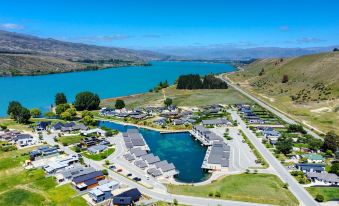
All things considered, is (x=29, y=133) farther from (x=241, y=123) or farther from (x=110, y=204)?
(x=241, y=123)

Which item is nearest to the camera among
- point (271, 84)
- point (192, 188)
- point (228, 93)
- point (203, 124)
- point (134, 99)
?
point (192, 188)

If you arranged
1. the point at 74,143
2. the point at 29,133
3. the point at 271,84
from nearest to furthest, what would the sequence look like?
the point at 74,143 → the point at 29,133 → the point at 271,84

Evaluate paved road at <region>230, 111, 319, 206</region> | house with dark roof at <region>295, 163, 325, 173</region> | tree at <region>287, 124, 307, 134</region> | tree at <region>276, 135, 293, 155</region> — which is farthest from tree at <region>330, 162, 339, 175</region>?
tree at <region>287, 124, 307, 134</region>

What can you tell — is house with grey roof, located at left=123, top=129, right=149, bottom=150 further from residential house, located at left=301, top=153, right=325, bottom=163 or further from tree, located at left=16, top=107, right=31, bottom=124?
residential house, located at left=301, top=153, right=325, bottom=163

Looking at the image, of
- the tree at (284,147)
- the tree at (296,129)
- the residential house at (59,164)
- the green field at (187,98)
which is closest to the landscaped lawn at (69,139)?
the residential house at (59,164)

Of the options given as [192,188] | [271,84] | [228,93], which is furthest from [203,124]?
[271,84]

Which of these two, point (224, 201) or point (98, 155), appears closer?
point (224, 201)
